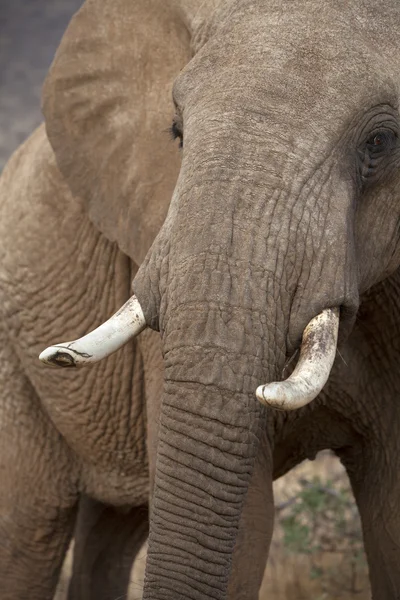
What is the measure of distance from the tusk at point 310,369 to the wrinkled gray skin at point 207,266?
0.03m

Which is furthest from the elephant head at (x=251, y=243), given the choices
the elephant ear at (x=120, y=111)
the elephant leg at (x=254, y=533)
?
the elephant leg at (x=254, y=533)

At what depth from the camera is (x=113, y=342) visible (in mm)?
2836

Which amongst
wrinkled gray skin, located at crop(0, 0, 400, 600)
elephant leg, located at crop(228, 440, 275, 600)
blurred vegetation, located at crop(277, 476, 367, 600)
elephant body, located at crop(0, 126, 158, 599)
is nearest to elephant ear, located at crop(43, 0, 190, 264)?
wrinkled gray skin, located at crop(0, 0, 400, 600)

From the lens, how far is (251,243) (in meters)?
2.78

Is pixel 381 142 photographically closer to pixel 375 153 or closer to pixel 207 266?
pixel 375 153

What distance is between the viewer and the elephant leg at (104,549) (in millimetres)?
4551

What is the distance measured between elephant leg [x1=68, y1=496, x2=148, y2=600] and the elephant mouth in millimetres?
1713

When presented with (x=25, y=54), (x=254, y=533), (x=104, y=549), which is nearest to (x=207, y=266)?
(x=254, y=533)

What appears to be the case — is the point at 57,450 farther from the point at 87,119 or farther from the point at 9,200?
the point at 87,119

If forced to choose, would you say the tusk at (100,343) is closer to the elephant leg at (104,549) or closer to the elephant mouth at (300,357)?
the elephant mouth at (300,357)

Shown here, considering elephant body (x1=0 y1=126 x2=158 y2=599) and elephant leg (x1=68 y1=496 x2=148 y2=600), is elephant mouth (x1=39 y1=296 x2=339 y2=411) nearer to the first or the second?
elephant body (x1=0 y1=126 x2=158 y2=599)

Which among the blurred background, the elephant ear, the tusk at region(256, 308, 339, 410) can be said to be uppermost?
the blurred background

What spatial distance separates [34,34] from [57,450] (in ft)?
17.5

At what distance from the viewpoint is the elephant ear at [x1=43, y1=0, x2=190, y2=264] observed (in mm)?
3508
